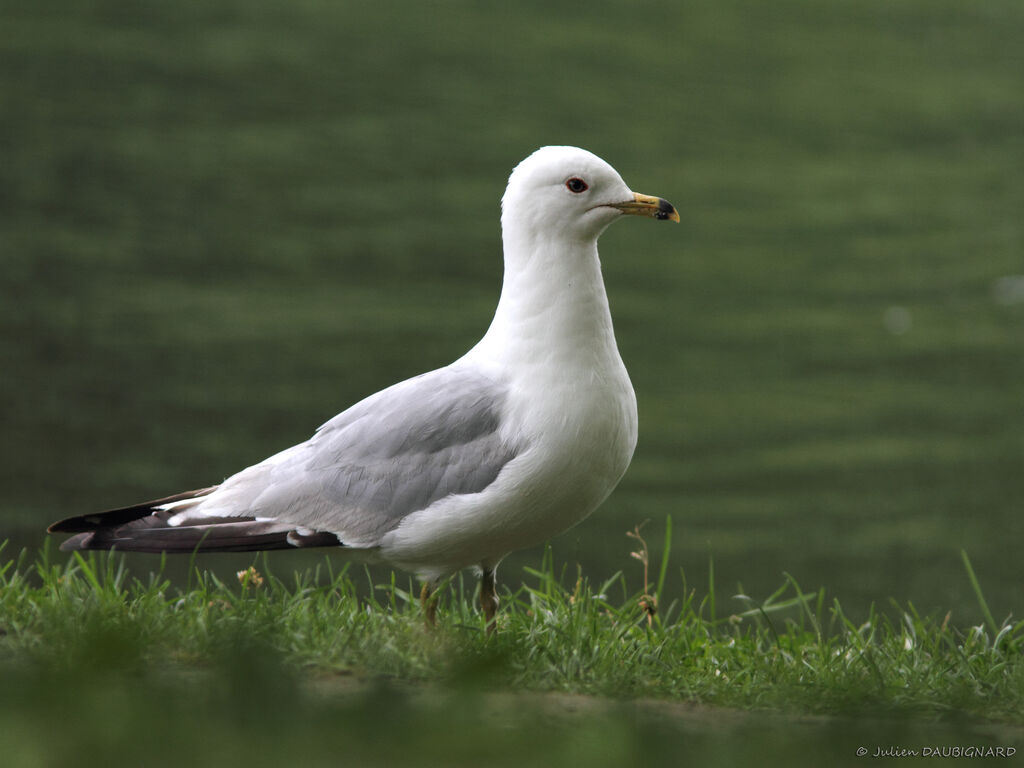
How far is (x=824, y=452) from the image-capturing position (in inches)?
526

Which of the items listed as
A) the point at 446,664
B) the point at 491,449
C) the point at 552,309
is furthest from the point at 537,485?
the point at 446,664

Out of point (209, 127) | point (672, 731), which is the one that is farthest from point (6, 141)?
point (672, 731)

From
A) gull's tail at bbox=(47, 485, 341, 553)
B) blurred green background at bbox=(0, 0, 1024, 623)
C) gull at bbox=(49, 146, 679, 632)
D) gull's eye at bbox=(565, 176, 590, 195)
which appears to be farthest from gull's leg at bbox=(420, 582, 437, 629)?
blurred green background at bbox=(0, 0, 1024, 623)

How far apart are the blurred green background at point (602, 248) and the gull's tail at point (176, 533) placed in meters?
4.32

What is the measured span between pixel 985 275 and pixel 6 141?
1243cm

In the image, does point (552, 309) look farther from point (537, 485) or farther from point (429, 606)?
point (429, 606)

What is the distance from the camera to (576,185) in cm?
521

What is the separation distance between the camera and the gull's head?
5.20m

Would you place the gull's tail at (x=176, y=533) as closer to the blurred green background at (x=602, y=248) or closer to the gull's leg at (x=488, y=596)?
the gull's leg at (x=488, y=596)

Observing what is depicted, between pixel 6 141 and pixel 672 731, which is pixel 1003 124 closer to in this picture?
pixel 6 141

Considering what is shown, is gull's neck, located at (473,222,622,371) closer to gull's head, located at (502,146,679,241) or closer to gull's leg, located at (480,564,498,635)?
gull's head, located at (502,146,679,241)

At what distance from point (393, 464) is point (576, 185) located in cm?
112

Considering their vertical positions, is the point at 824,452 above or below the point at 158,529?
below

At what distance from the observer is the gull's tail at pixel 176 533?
514 cm
